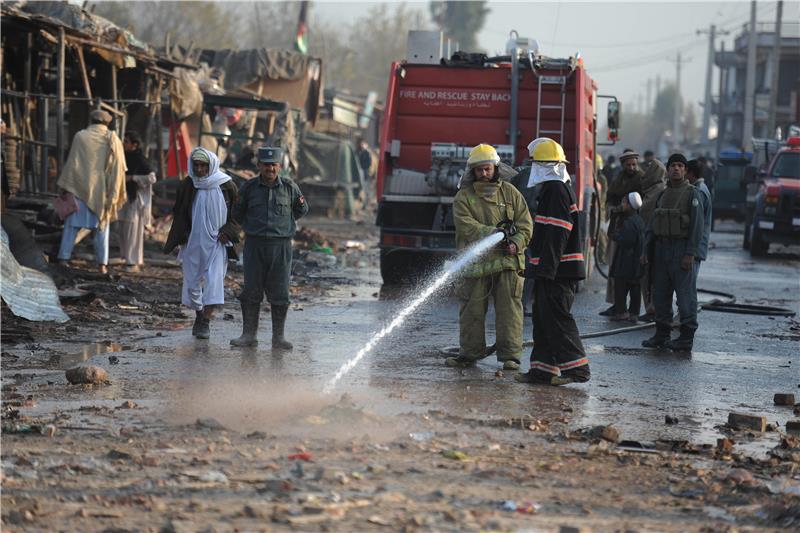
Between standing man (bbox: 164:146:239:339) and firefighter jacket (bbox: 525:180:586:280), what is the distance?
3027mm

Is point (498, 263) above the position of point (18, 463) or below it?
above

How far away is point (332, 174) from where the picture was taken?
32531mm

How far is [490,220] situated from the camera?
385 inches

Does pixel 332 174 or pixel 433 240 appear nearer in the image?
pixel 433 240

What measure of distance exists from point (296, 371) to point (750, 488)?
4.18 meters

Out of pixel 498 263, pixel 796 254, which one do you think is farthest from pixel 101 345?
pixel 796 254

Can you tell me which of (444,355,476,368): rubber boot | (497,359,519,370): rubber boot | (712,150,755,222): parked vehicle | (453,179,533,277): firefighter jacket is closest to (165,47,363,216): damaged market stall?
(712,150,755,222): parked vehicle

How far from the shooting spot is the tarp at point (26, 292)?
1119 cm

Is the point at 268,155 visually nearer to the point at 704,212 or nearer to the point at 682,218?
the point at 682,218

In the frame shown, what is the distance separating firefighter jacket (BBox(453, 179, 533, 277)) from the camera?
383 inches

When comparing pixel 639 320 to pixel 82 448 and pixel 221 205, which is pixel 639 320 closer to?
pixel 221 205

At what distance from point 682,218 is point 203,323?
4449 mm

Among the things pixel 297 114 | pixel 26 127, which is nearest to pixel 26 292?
pixel 26 127

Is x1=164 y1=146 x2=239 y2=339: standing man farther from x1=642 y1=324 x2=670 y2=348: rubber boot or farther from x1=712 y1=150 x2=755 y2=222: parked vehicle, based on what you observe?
x1=712 y1=150 x2=755 y2=222: parked vehicle
